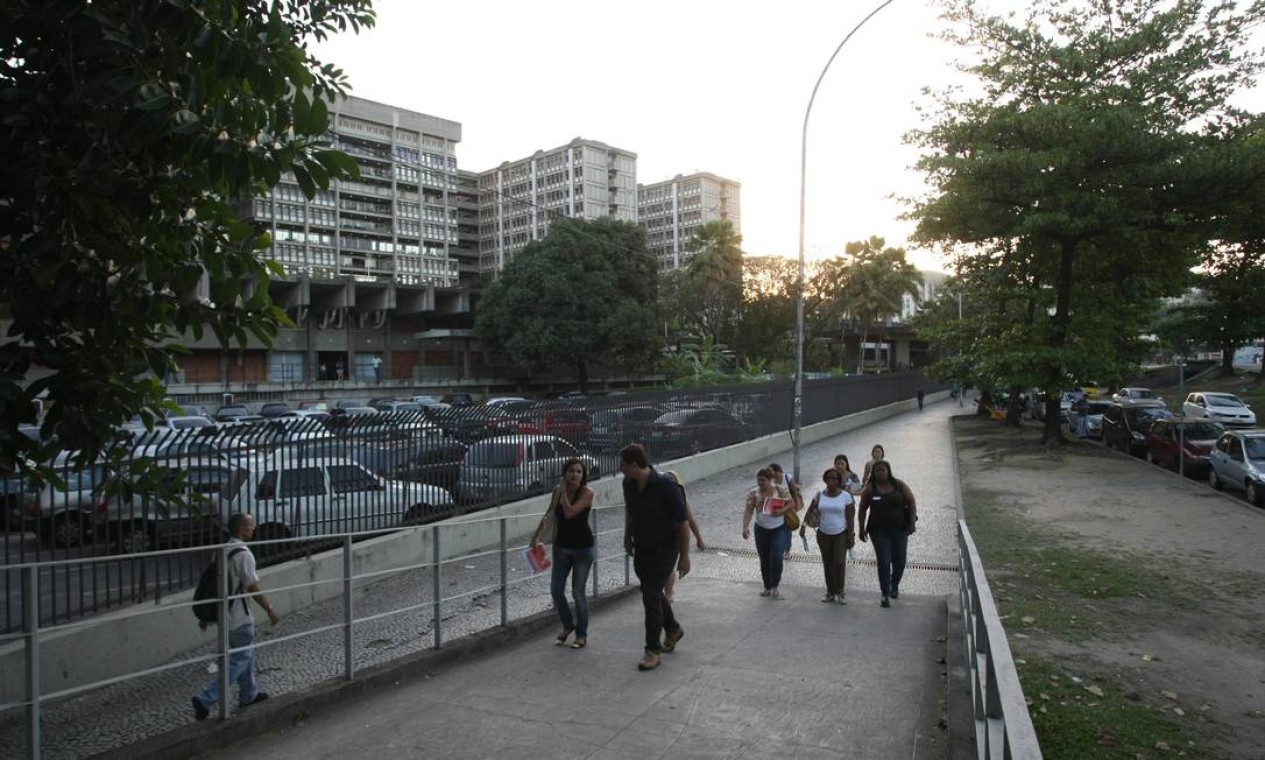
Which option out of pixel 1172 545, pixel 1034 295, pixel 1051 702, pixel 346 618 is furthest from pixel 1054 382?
pixel 346 618

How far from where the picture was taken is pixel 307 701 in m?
5.53

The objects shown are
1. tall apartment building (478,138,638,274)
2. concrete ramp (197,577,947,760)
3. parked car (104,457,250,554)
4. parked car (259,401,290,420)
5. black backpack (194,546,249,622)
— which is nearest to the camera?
concrete ramp (197,577,947,760)

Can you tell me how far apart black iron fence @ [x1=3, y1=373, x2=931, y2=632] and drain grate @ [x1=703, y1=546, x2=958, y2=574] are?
3378mm

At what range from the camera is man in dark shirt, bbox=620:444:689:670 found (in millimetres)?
6359

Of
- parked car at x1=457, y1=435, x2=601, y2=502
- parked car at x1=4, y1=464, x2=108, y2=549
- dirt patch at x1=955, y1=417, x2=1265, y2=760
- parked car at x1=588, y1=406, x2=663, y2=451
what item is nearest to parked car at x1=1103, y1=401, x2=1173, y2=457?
dirt patch at x1=955, y1=417, x2=1265, y2=760

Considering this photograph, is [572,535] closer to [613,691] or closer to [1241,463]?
[613,691]

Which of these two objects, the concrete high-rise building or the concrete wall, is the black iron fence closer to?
the concrete wall

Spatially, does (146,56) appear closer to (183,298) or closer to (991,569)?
(183,298)

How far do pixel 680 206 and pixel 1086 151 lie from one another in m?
128

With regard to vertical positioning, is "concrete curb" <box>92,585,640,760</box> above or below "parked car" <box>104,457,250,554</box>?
below

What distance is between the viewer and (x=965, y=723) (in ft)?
17.0

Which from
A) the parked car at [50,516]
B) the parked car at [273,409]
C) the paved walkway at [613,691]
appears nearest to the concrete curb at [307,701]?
the paved walkway at [613,691]

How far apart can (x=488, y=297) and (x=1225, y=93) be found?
46.1 m

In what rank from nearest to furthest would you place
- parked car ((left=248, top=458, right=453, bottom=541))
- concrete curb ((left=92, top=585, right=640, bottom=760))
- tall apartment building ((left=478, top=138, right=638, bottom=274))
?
1. concrete curb ((left=92, top=585, right=640, bottom=760))
2. parked car ((left=248, top=458, right=453, bottom=541))
3. tall apartment building ((left=478, top=138, right=638, bottom=274))
